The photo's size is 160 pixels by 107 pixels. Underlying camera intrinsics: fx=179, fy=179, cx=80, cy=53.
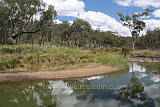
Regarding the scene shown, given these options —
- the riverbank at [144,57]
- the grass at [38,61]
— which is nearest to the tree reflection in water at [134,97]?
the grass at [38,61]

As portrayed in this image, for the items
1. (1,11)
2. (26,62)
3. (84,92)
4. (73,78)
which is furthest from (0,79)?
(1,11)

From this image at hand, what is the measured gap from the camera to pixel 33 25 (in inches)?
1475

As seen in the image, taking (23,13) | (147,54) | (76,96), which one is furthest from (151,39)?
(76,96)

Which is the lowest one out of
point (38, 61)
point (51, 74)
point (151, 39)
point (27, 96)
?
point (27, 96)

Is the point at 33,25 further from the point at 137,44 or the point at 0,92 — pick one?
the point at 137,44

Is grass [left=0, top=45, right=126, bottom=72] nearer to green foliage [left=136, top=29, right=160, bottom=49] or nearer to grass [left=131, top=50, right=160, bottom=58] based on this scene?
grass [left=131, top=50, right=160, bottom=58]

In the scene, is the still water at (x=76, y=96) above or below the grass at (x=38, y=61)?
below

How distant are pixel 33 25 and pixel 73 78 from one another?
82.0 ft

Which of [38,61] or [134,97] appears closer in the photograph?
[134,97]

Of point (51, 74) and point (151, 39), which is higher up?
point (151, 39)

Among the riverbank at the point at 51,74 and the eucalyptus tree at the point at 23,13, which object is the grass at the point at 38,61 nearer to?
the riverbank at the point at 51,74

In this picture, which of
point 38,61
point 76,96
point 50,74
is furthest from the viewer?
point 38,61

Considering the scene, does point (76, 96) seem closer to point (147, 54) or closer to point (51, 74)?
point (51, 74)

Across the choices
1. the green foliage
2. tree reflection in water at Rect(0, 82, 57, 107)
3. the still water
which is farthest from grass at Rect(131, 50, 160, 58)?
tree reflection in water at Rect(0, 82, 57, 107)
